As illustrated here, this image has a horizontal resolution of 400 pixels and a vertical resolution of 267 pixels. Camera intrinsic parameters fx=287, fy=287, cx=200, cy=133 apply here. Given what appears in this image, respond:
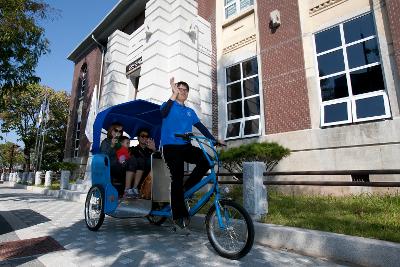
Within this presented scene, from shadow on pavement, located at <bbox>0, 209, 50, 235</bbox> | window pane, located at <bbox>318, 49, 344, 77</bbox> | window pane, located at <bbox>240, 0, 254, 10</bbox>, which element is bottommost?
shadow on pavement, located at <bbox>0, 209, 50, 235</bbox>

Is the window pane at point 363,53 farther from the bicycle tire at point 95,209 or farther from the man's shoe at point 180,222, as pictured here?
the bicycle tire at point 95,209

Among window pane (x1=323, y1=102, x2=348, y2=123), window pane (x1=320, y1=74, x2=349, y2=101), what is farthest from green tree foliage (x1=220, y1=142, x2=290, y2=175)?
window pane (x1=320, y1=74, x2=349, y2=101)

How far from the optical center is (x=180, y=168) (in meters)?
4.27

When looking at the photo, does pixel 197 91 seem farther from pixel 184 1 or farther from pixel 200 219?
pixel 200 219

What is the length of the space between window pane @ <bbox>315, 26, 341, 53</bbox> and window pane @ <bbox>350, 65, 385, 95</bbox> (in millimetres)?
1270

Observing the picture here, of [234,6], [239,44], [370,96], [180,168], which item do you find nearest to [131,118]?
[180,168]

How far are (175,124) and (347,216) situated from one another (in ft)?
11.1

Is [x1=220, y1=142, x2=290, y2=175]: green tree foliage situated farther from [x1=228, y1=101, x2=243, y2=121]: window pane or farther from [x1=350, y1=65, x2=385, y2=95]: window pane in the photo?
[x1=228, y1=101, x2=243, y2=121]: window pane

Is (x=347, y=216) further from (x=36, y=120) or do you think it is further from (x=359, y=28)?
(x=36, y=120)

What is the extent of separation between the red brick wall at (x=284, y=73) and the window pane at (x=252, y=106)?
609 mm

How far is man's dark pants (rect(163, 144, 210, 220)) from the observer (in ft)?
13.4

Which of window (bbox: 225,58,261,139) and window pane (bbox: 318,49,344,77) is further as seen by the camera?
window (bbox: 225,58,261,139)

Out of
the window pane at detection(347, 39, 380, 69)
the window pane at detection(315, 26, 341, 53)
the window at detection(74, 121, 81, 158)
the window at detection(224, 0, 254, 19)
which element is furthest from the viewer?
the window at detection(74, 121, 81, 158)

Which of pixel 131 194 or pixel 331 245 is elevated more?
pixel 131 194
